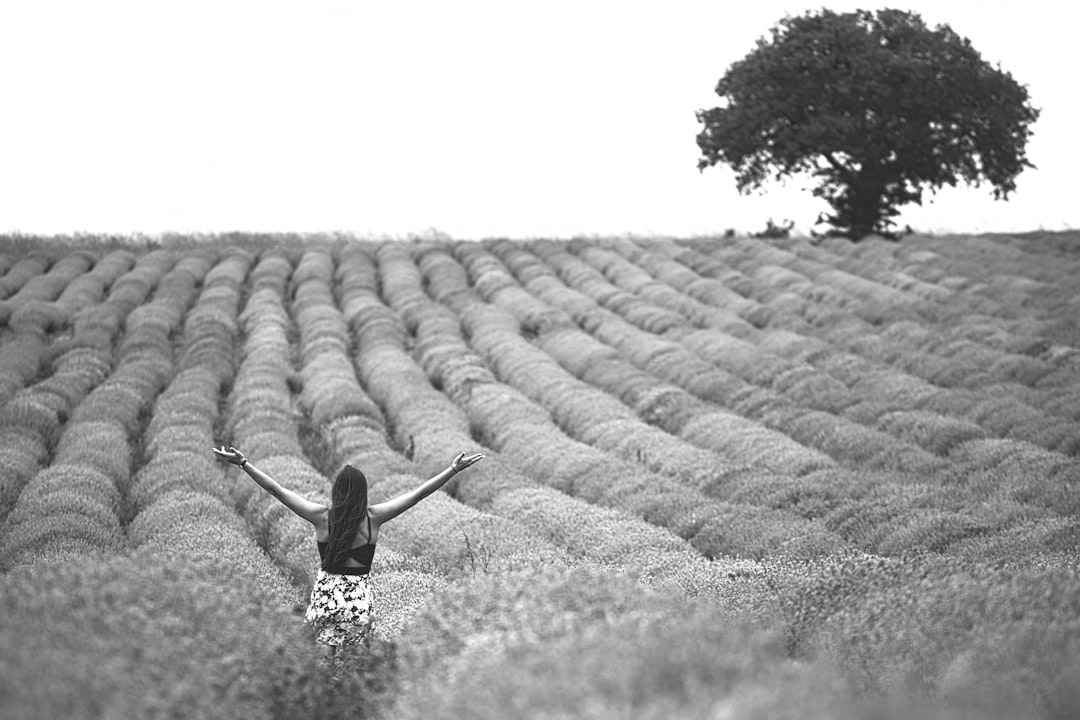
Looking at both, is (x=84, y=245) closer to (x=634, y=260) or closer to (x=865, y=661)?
(x=634, y=260)

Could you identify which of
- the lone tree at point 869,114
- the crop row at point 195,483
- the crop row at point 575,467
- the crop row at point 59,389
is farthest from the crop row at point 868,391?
the lone tree at point 869,114

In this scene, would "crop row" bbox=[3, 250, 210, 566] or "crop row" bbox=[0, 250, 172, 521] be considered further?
"crop row" bbox=[0, 250, 172, 521]

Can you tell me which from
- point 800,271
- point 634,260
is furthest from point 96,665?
point 634,260

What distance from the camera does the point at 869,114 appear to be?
31.9m

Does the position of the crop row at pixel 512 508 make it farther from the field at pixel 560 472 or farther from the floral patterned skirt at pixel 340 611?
the floral patterned skirt at pixel 340 611

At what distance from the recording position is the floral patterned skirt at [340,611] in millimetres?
6004

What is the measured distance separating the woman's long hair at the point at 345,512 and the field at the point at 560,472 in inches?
18.8

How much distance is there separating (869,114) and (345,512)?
2863cm

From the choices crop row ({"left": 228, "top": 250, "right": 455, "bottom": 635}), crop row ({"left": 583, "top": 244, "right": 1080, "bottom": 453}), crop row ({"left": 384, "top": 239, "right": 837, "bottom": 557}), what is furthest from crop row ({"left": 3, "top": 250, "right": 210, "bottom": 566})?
crop row ({"left": 583, "top": 244, "right": 1080, "bottom": 453})

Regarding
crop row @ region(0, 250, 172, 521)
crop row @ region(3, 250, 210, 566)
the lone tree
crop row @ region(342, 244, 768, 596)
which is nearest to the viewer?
crop row @ region(342, 244, 768, 596)

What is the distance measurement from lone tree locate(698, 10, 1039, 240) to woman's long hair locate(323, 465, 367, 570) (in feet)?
87.8

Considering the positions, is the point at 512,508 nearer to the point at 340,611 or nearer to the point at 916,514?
the point at 916,514

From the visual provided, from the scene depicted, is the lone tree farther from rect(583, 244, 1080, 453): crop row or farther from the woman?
the woman

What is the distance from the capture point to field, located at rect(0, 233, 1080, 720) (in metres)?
3.50
